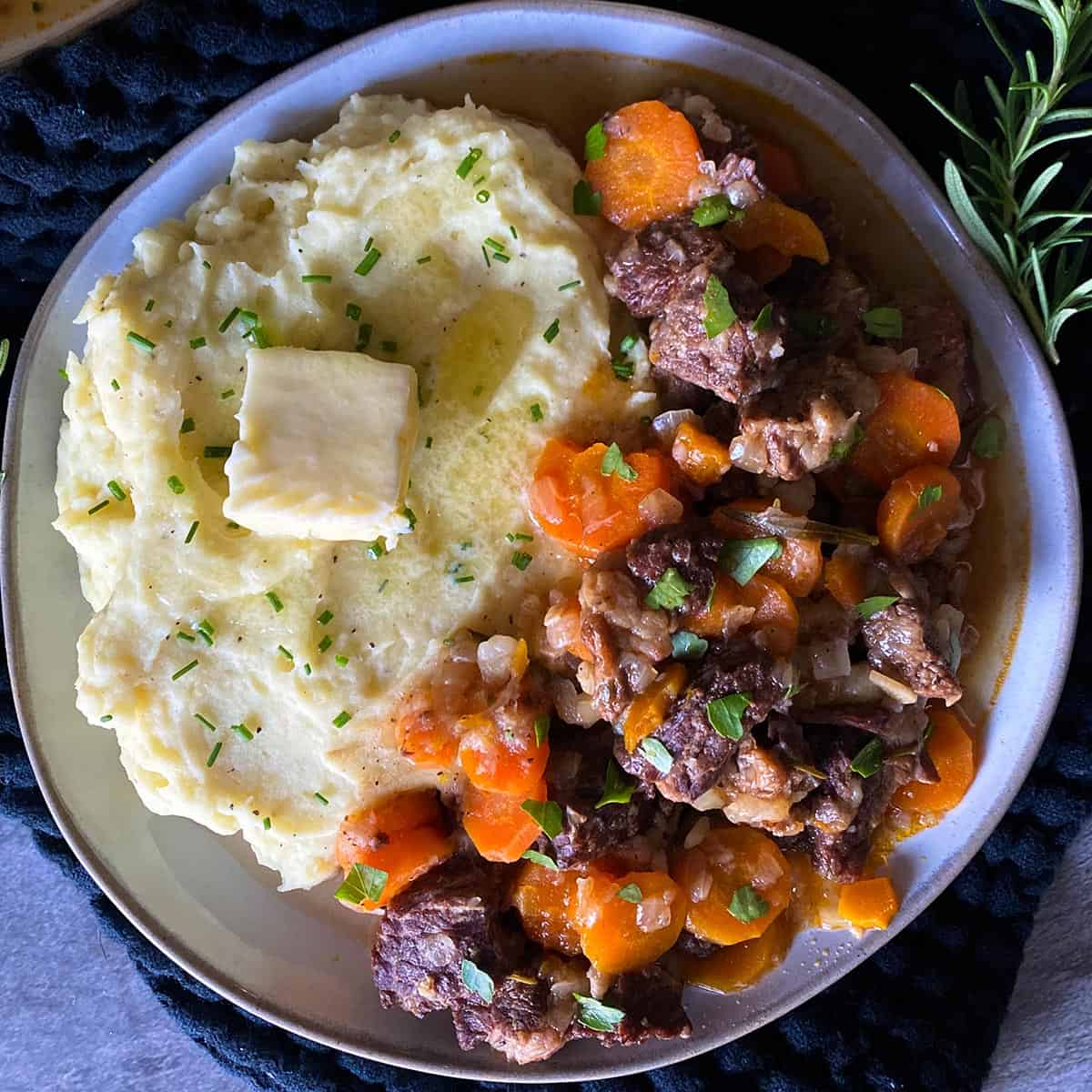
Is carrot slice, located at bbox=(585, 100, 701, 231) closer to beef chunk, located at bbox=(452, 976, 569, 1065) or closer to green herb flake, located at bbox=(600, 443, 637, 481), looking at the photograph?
green herb flake, located at bbox=(600, 443, 637, 481)

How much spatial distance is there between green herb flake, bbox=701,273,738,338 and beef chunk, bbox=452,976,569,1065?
201cm

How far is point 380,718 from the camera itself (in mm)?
3146

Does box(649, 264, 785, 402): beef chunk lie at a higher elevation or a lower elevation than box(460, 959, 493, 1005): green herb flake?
higher

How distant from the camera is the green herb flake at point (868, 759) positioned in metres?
3.03

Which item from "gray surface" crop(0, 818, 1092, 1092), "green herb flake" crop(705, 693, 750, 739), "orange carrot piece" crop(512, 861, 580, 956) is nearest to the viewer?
"green herb flake" crop(705, 693, 750, 739)

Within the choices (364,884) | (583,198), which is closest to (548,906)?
(364,884)

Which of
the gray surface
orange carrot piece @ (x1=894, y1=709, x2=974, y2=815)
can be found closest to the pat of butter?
orange carrot piece @ (x1=894, y1=709, x2=974, y2=815)

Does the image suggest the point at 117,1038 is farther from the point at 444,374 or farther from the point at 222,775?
the point at 444,374

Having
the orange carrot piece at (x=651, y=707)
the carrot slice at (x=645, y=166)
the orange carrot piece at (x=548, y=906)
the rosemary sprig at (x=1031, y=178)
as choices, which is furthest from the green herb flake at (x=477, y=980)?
the rosemary sprig at (x=1031, y=178)

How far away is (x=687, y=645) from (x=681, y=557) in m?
0.28

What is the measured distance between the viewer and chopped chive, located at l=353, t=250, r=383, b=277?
3.06 meters

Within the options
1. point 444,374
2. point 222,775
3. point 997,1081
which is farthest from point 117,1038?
point 997,1081

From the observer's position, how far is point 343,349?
3119 millimetres

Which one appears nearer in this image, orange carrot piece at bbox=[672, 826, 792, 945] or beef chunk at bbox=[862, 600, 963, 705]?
beef chunk at bbox=[862, 600, 963, 705]
